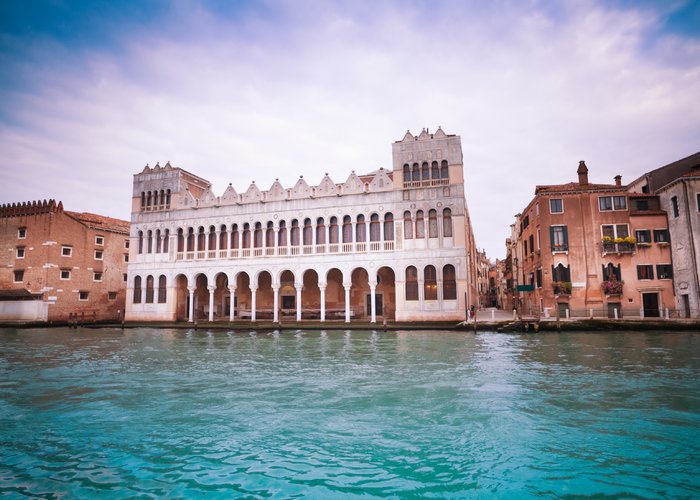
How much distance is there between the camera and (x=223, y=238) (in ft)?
102

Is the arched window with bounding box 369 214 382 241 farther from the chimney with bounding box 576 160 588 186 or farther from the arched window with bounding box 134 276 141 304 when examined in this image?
the arched window with bounding box 134 276 141 304

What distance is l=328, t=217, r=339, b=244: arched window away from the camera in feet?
93.3

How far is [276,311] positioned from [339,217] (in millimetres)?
7548

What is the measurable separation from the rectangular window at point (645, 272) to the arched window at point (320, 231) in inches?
738

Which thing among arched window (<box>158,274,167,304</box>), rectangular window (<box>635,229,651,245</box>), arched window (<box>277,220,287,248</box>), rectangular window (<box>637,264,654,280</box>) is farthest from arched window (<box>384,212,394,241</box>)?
arched window (<box>158,274,167,304</box>)

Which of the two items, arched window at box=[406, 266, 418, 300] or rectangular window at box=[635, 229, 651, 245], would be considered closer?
rectangular window at box=[635, 229, 651, 245]

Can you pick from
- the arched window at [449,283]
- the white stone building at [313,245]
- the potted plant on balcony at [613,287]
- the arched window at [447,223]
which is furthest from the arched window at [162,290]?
the potted plant on balcony at [613,287]

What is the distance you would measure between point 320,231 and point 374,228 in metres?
3.74

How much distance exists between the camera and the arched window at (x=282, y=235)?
2955 centimetres

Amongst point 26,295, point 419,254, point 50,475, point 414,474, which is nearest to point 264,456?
point 414,474

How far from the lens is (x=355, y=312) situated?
96.6 ft

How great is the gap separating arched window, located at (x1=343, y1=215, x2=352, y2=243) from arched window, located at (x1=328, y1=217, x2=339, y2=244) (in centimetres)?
55

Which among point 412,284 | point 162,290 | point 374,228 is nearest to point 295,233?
point 374,228

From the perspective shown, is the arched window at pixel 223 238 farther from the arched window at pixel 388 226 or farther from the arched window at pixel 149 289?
the arched window at pixel 388 226
